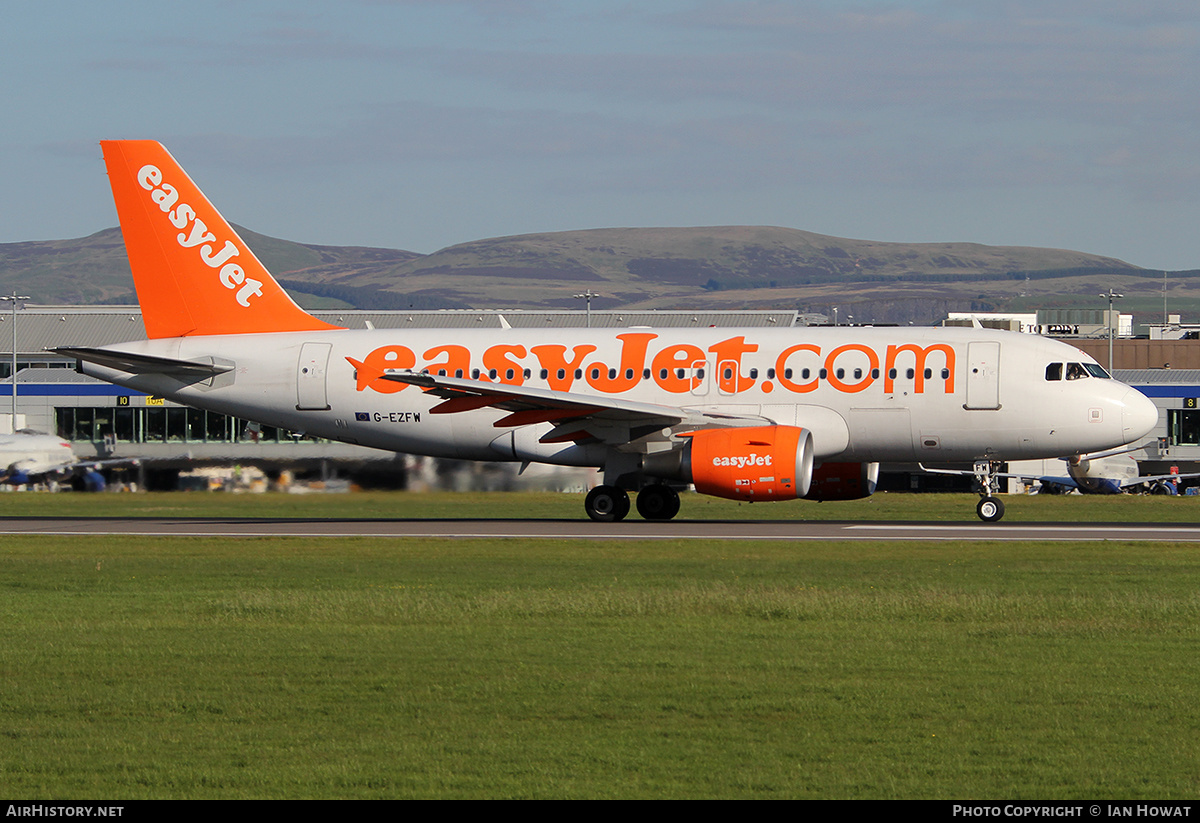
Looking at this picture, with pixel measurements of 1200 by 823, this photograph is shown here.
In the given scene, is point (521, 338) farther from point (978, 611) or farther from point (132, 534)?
point (978, 611)

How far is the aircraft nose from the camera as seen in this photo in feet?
107

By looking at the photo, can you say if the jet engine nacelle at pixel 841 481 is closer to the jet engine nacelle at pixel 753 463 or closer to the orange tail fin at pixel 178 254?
the jet engine nacelle at pixel 753 463

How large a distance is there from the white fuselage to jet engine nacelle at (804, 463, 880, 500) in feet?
3.30

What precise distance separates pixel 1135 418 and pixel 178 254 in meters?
23.7

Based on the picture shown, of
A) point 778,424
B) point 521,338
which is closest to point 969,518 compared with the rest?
point 778,424

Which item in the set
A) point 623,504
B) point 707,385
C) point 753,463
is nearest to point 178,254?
point 623,504

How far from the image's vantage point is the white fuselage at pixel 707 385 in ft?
108

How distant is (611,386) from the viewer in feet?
115

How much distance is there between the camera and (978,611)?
1761 centimetres

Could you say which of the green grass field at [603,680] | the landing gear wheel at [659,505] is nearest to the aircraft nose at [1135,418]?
the green grass field at [603,680]

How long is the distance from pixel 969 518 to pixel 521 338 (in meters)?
12.6

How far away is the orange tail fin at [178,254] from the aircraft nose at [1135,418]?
20.1 metres

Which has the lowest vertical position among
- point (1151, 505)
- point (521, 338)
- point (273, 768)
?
point (1151, 505)

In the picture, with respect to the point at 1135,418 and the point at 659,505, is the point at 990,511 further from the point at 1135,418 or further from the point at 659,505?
the point at 659,505
